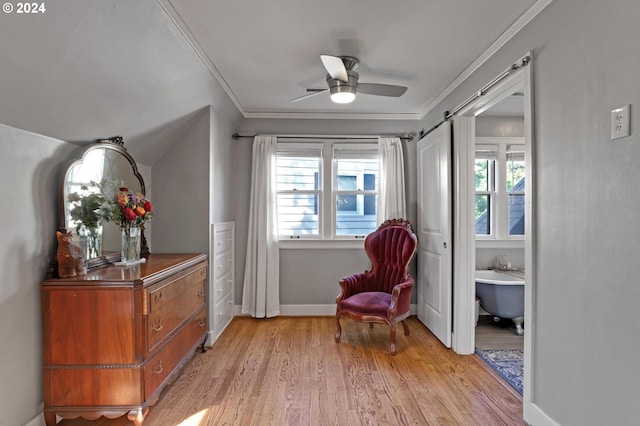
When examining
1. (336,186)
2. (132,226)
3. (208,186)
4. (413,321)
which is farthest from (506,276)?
(132,226)

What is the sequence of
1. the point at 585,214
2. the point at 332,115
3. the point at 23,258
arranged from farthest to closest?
the point at 332,115 → the point at 23,258 → the point at 585,214

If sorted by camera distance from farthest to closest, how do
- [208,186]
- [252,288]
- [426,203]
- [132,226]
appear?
1. [252,288]
2. [426,203]
3. [208,186]
4. [132,226]

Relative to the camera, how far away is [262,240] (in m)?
3.91

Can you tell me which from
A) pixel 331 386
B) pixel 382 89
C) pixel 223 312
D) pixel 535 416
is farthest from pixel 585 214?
pixel 223 312

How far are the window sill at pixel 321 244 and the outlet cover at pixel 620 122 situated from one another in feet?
9.30

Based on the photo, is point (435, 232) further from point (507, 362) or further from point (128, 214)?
point (128, 214)

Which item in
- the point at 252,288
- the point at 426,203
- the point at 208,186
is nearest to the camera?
the point at 208,186

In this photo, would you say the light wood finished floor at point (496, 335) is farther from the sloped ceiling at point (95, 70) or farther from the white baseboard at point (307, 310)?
the sloped ceiling at point (95, 70)

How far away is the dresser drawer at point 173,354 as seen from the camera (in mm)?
1925

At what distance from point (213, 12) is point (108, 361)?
7.01 feet

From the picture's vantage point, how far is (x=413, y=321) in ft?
12.8

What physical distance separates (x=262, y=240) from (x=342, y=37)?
241cm

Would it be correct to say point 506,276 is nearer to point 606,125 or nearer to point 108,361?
point 606,125

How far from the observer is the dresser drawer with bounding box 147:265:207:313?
1.97 metres
